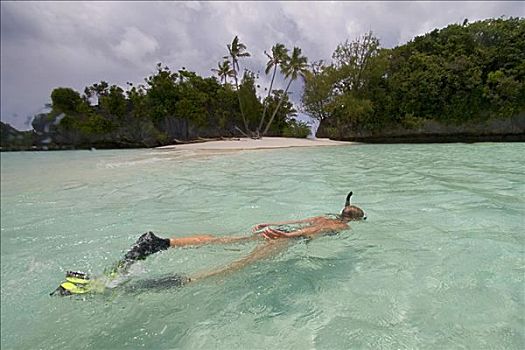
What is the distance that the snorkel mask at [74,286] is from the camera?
8.71ft

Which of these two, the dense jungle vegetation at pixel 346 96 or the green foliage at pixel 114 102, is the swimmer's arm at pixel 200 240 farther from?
the green foliage at pixel 114 102

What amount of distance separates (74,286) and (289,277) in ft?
6.49

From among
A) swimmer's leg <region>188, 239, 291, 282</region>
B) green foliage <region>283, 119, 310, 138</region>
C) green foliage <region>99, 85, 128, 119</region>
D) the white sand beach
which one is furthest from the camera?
green foliage <region>283, 119, 310, 138</region>

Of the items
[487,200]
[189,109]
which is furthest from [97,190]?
[189,109]

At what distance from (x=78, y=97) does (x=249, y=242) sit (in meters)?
32.7

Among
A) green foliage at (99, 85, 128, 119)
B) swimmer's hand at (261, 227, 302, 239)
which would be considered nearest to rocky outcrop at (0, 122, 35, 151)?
swimmer's hand at (261, 227, 302, 239)

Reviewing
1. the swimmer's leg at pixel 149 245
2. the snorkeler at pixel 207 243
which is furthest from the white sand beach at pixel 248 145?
the swimmer's leg at pixel 149 245

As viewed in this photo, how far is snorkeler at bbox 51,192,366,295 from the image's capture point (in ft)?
8.98

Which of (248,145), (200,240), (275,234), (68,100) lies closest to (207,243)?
(200,240)

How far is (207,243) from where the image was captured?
11.8 ft

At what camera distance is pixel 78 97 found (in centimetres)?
2950

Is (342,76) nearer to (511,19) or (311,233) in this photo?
(511,19)

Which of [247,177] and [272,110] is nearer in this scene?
[247,177]

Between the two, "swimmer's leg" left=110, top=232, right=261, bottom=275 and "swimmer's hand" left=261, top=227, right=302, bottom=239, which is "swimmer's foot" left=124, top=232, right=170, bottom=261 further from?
"swimmer's hand" left=261, top=227, right=302, bottom=239
